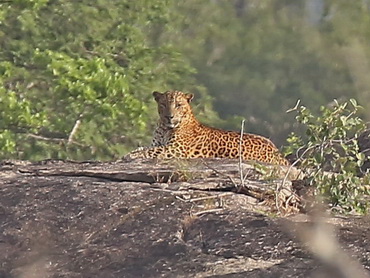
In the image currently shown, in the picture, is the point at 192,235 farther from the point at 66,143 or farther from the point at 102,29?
the point at 102,29

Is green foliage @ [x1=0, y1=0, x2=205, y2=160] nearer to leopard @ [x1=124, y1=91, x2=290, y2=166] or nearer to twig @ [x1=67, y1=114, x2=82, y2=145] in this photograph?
twig @ [x1=67, y1=114, x2=82, y2=145]

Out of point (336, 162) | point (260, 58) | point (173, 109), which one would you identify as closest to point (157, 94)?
point (173, 109)

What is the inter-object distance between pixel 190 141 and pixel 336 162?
10.8 ft

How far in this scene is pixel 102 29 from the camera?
2294 centimetres

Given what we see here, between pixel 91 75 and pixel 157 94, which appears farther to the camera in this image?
pixel 91 75

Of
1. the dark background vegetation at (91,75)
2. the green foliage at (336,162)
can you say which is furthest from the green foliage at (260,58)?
the green foliage at (336,162)

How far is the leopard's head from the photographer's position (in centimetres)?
1150

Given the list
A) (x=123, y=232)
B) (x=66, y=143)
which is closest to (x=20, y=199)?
(x=123, y=232)

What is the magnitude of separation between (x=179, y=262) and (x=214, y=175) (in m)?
1.96

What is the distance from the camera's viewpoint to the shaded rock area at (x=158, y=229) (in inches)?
266

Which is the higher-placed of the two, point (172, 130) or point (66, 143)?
point (172, 130)

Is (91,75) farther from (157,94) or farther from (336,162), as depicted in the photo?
(336,162)

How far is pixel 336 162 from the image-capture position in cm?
820

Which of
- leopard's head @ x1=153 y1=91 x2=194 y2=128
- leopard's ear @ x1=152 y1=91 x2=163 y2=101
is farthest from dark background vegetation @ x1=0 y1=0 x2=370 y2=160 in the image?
leopard's ear @ x1=152 y1=91 x2=163 y2=101
